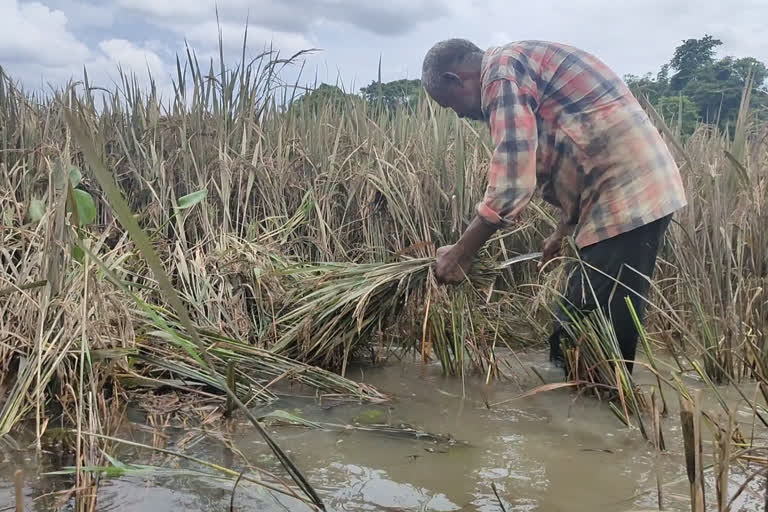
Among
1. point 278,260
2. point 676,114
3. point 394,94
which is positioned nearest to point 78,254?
point 278,260

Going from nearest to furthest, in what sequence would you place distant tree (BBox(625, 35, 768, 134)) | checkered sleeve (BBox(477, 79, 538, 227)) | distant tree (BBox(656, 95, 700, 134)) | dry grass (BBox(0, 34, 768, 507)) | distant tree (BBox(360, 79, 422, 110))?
dry grass (BBox(0, 34, 768, 507)), checkered sleeve (BBox(477, 79, 538, 227)), distant tree (BBox(656, 95, 700, 134)), distant tree (BBox(360, 79, 422, 110)), distant tree (BBox(625, 35, 768, 134))

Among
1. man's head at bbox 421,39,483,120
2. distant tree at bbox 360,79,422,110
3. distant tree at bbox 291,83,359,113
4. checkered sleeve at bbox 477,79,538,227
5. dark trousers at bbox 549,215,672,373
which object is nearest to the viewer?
checkered sleeve at bbox 477,79,538,227

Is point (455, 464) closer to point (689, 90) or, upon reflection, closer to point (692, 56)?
point (689, 90)

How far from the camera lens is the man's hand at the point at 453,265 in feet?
7.88

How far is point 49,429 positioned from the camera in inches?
71.3

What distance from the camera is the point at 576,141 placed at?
7.72ft

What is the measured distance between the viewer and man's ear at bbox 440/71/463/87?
99.5 inches

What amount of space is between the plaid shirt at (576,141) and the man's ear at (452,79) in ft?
0.48

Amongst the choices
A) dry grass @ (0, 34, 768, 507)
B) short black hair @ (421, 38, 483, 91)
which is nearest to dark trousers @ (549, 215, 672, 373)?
dry grass @ (0, 34, 768, 507)

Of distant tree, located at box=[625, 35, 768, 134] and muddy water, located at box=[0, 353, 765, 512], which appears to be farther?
distant tree, located at box=[625, 35, 768, 134]

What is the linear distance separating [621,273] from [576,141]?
1.71ft

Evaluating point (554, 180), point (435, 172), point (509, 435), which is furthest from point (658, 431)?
point (435, 172)

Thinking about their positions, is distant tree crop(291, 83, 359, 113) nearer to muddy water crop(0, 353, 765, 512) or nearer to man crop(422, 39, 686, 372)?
man crop(422, 39, 686, 372)

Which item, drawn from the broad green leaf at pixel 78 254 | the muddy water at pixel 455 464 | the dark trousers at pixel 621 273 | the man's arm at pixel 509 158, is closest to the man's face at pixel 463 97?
the man's arm at pixel 509 158
